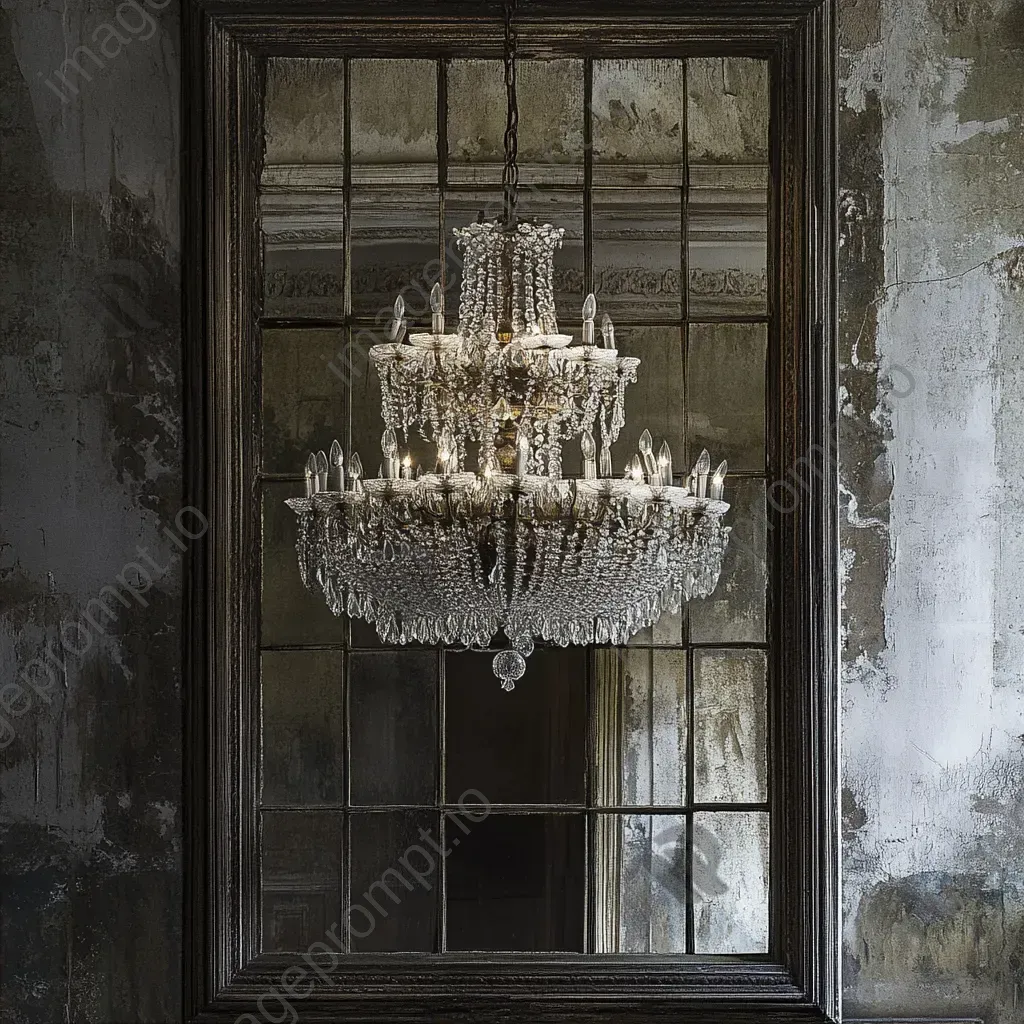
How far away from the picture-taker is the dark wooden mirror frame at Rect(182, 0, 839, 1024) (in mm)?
2797

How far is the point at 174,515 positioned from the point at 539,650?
3.49ft

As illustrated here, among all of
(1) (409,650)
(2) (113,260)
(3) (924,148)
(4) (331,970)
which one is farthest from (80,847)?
(3) (924,148)

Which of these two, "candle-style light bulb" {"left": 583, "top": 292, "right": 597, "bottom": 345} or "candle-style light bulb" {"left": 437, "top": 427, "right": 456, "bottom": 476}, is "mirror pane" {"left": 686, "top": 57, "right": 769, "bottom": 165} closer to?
"candle-style light bulb" {"left": 583, "top": 292, "right": 597, "bottom": 345}

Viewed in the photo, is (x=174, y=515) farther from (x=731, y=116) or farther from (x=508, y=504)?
(x=731, y=116)

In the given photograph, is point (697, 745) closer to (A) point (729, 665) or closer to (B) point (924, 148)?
(A) point (729, 665)

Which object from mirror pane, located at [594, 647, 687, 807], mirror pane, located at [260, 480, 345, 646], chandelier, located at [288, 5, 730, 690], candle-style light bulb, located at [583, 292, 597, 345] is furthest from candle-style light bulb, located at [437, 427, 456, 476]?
mirror pane, located at [594, 647, 687, 807]

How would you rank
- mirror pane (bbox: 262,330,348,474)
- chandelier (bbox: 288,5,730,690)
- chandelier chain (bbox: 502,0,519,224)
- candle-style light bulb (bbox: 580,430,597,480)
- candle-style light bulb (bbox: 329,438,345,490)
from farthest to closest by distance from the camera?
mirror pane (bbox: 262,330,348,474), chandelier chain (bbox: 502,0,519,224), candle-style light bulb (bbox: 329,438,345,490), candle-style light bulb (bbox: 580,430,597,480), chandelier (bbox: 288,5,730,690)

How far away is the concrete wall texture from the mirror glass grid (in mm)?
274

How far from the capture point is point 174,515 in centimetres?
283

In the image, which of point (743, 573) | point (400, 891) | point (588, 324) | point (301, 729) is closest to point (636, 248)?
point (588, 324)

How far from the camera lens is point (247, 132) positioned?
2889 millimetres

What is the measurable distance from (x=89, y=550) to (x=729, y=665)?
1778 mm

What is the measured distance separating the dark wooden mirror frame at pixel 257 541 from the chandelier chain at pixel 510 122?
0.15 feet

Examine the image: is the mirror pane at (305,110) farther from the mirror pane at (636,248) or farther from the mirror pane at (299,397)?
the mirror pane at (636,248)
